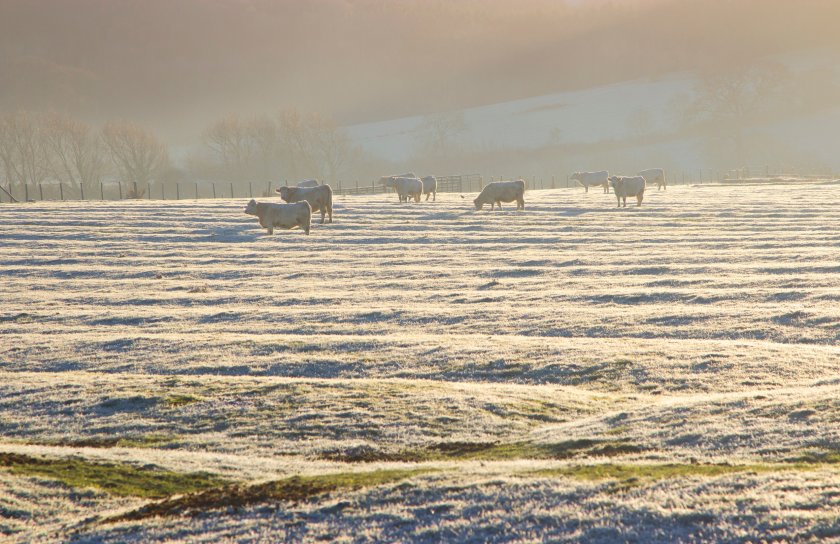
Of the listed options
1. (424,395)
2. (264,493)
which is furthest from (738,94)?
(264,493)

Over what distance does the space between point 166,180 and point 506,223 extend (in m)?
94.7

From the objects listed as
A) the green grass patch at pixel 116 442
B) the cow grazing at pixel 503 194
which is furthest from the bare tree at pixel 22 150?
the green grass patch at pixel 116 442

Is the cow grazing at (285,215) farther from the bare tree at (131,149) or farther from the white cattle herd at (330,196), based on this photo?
→ the bare tree at (131,149)

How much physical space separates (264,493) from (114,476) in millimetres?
2826

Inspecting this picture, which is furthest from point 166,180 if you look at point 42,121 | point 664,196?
point 664,196

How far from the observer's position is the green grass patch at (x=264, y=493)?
31.7 ft

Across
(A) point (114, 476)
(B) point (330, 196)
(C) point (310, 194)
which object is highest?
(C) point (310, 194)

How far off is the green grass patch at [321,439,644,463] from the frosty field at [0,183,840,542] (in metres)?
0.07

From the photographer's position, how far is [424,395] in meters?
16.1

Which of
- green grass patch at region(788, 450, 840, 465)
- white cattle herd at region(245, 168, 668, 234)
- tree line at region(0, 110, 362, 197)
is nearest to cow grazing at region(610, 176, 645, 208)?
white cattle herd at region(245, 168, 668, 234)

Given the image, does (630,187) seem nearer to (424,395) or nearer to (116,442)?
(424,395)

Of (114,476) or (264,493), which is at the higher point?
(264,493)

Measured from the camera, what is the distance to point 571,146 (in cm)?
16138

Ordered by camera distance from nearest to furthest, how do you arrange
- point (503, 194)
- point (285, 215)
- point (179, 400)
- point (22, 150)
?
point (179, 400), point (285, 215), point (503, 194), point (22, 150)
